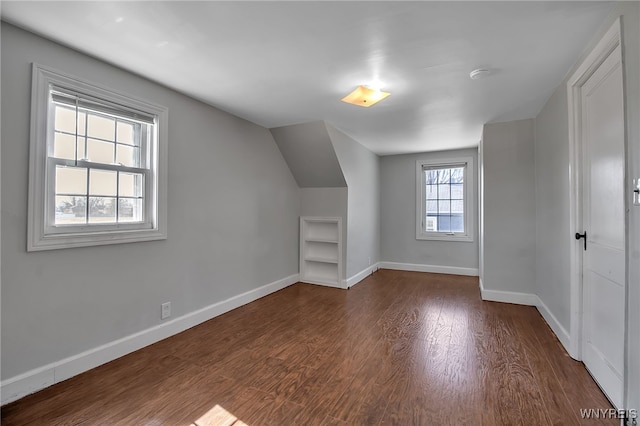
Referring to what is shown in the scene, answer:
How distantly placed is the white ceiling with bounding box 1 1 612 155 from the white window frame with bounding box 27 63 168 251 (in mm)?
265

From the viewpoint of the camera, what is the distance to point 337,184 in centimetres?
443

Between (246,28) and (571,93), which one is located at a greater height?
(246,28)

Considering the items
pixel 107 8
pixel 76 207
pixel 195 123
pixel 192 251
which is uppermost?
pixel 107 8

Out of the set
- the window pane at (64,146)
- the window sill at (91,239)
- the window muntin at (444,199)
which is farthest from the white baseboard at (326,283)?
the window pane at (64,146)

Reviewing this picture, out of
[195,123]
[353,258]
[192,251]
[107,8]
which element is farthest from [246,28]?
[353,258]

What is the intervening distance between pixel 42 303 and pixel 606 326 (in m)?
3.77

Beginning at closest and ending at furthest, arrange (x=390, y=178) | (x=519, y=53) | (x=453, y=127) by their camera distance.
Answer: (x=519, y=53) < (x=453, y=127) < (x=390, y=178)

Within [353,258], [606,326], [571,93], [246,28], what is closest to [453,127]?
[571,93]

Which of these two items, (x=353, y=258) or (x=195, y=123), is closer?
(x=195, y=123)

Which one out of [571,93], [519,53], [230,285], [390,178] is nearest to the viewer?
[519,53]

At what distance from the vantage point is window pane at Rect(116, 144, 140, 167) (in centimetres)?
241

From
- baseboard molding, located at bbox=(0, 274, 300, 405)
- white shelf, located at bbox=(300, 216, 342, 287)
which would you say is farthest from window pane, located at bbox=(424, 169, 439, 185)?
baseboard molding, located at bbox=(0, 274, 300, 405)

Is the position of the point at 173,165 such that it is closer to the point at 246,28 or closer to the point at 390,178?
the point at 246,28

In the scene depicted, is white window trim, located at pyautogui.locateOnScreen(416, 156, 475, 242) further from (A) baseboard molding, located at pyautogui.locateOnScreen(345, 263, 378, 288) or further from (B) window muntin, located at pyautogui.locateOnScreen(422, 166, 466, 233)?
(A) baseboard molding, located at pyautogui.locateOnScreen(345, 263, 378, 288)
